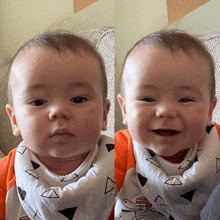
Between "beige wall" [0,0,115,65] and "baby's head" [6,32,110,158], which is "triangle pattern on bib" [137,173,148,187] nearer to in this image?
"baby's head" [6,32,110,158]

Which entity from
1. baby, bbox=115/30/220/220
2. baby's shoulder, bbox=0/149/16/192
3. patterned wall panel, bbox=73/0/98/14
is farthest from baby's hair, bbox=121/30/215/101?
baby's shoulder, bbox=0/149/16/192

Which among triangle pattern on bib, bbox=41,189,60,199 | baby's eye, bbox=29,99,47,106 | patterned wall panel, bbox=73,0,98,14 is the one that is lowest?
triangle pattern on bib, bbox=41,189,60,199

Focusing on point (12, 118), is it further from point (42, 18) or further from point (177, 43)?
point (177, 43)

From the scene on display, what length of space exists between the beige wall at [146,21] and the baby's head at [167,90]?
0.07 feet

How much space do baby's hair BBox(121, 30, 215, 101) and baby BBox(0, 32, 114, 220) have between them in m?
0.06

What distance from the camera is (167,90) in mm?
325

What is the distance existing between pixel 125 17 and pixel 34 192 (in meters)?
0.30

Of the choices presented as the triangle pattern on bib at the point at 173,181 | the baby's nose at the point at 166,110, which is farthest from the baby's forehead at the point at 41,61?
the triangle pattern on bib at the point at 173,181

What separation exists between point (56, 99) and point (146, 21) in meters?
0.19

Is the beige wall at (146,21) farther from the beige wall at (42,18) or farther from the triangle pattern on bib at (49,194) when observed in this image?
the triangle pattern on bib at (49,194)

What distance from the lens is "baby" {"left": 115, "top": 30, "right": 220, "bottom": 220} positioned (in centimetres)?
33

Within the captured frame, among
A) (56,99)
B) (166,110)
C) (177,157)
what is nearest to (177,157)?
(177,157)

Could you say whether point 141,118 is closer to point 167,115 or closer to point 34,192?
point 167,115

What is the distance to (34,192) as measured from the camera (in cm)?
34
